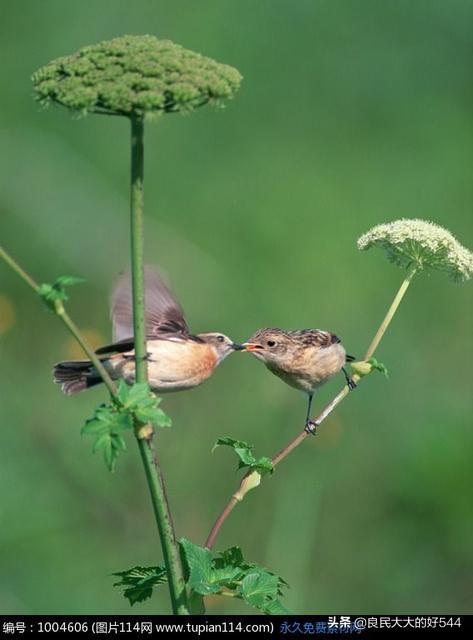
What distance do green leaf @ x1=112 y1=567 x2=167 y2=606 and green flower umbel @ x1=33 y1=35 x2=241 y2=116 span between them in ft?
5.11

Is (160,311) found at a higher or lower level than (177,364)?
higher

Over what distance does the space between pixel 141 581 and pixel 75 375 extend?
1736mm

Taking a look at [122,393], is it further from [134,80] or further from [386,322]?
[386,322]

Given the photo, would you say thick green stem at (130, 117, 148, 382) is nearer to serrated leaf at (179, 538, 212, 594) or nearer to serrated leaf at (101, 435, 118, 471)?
serrated leaf at (101, 435, 118, 471)

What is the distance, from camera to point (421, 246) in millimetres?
4777

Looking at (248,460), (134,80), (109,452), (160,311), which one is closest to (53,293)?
(109,452)

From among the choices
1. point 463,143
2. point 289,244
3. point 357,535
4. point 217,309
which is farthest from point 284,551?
point 463,143

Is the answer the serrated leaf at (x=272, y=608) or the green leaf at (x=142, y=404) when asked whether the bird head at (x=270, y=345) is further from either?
the green leaf at (x=142, y=404)

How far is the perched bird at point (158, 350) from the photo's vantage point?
5625 mm

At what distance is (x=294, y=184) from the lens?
12805 millimetres

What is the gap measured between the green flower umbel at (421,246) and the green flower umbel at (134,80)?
0.97 metres

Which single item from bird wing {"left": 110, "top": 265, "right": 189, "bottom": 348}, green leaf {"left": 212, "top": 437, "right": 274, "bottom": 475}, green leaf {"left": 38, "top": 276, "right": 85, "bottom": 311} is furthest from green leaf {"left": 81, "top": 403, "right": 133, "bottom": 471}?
bird wing {"left": 110, "top": 265, "right": 189, "bottom": 348}

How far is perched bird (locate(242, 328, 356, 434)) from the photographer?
638 cm

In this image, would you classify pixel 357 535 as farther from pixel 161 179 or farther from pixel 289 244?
pixel 161 179
